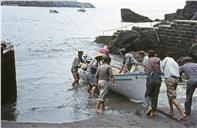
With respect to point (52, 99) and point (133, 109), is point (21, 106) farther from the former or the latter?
point (133, 109)

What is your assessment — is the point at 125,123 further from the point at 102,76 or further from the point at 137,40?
the point at 137,40

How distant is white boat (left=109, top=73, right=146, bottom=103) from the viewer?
14971 millimetres

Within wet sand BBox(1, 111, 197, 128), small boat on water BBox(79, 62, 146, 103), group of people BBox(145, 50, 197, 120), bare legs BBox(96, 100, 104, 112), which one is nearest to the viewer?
wet sand BBox(1, 111, 197, 128)

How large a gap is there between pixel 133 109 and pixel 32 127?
15.2 feet

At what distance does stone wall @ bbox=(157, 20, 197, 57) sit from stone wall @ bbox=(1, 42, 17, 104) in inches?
566

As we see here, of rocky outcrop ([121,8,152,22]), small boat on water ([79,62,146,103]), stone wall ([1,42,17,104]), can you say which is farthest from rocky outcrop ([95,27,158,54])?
rocky outcrop ([121,8,152,22])

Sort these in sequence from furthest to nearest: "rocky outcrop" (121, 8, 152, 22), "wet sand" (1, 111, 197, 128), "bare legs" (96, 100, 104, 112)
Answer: "rocky outcrop" (121, 8, 152, 22) → "bare legs" (96, 100, 104, 112) → "wet sand" (1, 111, 197, 128)

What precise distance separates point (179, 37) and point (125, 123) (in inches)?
780

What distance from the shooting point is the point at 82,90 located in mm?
18703

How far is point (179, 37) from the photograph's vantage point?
30656 millimetres

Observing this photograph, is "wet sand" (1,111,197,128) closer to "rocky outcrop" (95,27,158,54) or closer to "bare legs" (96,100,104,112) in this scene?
"bare legs" (96,100,104,112)

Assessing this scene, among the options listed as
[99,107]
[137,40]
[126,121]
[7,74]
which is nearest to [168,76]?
[126,121]

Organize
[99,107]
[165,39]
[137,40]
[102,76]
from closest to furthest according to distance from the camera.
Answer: [102,76] < [99,107] < [165,39] < [137,40]

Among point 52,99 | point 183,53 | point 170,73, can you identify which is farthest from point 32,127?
point 183,53
